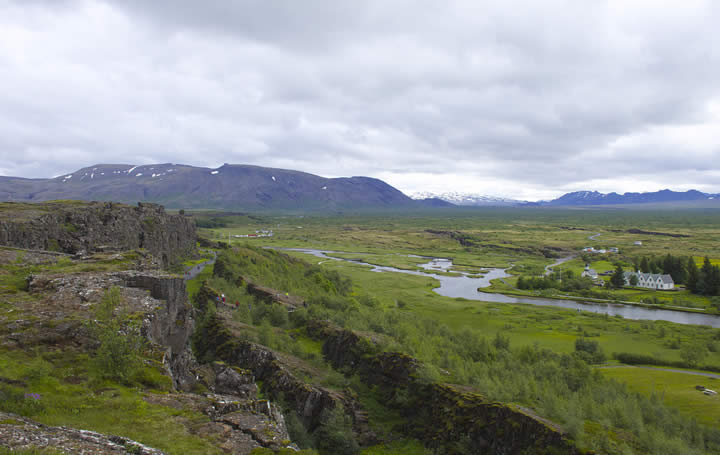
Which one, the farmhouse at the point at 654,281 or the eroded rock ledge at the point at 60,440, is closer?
the eroded rock ledge at the point at 60,440

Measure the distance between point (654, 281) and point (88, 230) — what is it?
130841mm

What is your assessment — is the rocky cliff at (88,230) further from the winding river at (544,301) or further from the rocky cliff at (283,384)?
the winding river at (544,301)

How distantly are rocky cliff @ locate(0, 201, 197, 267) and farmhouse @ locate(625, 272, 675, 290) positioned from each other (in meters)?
119

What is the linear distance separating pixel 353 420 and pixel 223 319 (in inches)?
634

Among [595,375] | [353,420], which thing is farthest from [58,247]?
[595,375]

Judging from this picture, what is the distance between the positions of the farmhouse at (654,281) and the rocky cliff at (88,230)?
4697 inches

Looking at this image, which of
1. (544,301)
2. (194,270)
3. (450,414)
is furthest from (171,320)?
(544,301)

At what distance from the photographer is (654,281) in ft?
355

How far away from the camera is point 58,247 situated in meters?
42.9

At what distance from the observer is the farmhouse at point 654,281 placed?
107 metres

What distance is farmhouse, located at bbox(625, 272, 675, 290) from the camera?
352 ft

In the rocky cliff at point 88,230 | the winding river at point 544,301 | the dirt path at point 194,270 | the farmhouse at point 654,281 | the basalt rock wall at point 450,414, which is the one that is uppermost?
the rocky cliff at point 88,230

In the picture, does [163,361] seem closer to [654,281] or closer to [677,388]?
[677,388]

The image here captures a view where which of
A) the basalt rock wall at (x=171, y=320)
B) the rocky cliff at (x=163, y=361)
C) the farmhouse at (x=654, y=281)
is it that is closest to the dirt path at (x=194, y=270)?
the basalt rock wall at (x=171, y=320)
